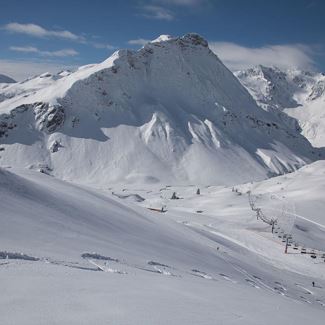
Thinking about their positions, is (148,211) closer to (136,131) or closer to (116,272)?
(116,272)

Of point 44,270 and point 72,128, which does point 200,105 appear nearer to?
point 72,128

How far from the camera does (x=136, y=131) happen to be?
162625mm

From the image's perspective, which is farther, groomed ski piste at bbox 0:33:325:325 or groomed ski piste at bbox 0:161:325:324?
groomed ski piste at bbox 0:33:325:325

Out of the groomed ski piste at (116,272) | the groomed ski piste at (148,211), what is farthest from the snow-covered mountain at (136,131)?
the groomed ski piste at (116,272)

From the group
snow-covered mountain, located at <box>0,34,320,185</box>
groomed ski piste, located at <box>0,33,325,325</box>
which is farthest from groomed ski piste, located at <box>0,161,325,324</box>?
snow-covered mountain, located at <box>0,34,320,185</box>

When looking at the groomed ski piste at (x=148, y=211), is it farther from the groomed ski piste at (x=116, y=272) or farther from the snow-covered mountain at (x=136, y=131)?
the snow-covered mountain at (x=136, y=131)

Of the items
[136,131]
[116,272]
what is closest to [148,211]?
[116,272]

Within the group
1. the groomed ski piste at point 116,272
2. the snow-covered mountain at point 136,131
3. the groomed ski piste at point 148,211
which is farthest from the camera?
the snow-covered mountain at point 136,131

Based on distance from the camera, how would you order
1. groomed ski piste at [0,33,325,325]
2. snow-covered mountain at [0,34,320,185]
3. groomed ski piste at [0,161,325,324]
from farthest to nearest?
1. snow-covered mountain at [0,34,320,185]
2. groomed ski piste at [0,33,325,325]
3. groomed ski piste at [0,161,325,324]

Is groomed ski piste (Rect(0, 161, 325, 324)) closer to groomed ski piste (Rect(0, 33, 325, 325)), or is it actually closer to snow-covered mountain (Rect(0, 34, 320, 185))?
groomed ski piste (Rect(0, 33, 325, 325))

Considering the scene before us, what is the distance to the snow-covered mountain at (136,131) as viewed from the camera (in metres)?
145

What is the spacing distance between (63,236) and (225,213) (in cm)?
5541

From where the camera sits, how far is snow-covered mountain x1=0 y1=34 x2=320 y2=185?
145 m

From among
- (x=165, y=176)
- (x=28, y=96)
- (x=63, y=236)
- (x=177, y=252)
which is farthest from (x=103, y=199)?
(x=28, y=96)
